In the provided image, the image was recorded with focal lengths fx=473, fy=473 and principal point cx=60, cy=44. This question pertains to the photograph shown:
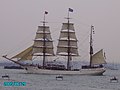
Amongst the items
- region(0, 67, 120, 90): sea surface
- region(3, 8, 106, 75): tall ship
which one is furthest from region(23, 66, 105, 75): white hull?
region(0, 67, 120, 90): sea surface

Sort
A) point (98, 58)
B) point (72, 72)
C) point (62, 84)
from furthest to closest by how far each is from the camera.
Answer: point (72, 72)
point (98, 58)
point (62, 84)

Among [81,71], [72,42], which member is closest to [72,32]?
[72,42]

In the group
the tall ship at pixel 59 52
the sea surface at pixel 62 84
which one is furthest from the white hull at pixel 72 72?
the sea surface at pixel 62 84

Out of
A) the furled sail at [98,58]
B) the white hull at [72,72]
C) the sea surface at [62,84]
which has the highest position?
the furled sail at [98,58]

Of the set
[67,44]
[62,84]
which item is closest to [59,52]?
[67,44]

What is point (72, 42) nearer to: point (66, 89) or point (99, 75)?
point (99, 75)

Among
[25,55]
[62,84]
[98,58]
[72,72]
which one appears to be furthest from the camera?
[72,72]

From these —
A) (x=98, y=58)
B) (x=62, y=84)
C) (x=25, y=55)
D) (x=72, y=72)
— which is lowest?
(x=62, y=84)

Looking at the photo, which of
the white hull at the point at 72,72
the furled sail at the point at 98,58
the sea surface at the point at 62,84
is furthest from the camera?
the white hull at the point at 72,72

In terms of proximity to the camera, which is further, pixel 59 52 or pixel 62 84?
pixel 59 52

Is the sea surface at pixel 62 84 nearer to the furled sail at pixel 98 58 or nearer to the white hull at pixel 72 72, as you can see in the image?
the furled sail at pixel 98 58

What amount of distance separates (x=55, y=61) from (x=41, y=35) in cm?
709

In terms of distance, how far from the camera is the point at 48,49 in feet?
370

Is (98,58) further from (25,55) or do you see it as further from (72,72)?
(25,55)
